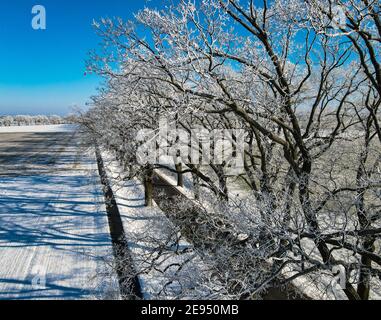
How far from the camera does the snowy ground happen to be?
1015 centimetres

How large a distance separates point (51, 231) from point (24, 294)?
5718 mm

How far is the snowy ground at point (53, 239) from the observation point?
33.3ft

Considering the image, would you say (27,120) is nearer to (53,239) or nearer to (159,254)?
(53,239)

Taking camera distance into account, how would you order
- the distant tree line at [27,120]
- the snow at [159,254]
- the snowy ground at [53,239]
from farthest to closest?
1. the distant tree line at [27,120]
2. the snowy ground at [53,239]
3. the snow at [159,254]

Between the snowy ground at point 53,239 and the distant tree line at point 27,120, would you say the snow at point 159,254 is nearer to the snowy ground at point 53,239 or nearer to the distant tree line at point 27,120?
the snowy ground at point 53,239

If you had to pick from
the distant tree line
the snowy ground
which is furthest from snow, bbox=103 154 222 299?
the distant tree line

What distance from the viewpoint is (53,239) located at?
1440cm

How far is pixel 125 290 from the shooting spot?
363 inches

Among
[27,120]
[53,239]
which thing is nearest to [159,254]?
[53,239]

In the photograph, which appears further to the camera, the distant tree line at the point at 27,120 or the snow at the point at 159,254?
the distant tree line at the point at 27,120

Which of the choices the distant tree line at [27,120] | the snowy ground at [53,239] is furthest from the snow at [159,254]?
the distant tree line at [27,120]
